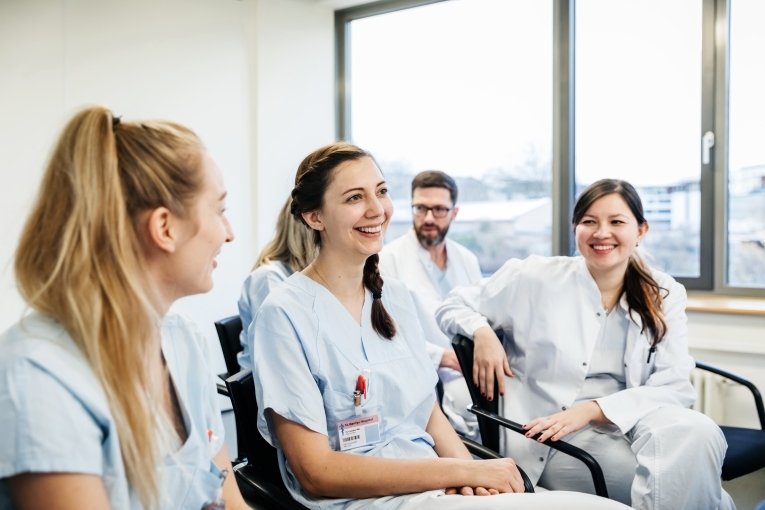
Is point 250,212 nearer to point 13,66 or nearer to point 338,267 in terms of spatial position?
point 13,66

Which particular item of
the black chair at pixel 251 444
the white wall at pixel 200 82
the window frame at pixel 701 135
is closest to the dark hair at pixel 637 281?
the black chair at pixel 251 444

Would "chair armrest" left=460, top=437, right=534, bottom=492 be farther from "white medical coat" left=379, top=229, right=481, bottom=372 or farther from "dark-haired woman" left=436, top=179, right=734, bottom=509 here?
"white medical coat" left=379, top=229, right=481, bottom=372

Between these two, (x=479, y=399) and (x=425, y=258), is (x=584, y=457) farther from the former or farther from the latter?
(x=425, y=258)

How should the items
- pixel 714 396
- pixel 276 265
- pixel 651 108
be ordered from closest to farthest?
pixel 276 265 < pixel 714 396 < pixel 651 108

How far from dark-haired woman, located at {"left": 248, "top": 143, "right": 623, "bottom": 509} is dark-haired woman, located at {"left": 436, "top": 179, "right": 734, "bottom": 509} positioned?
0.44m

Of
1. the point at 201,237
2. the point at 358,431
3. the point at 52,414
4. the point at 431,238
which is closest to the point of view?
the point at 52,414

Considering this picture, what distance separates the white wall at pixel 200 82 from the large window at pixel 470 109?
14.2 inches

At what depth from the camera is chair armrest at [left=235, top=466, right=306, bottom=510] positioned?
4.39 feet

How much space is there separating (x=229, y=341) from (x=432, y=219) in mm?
1234

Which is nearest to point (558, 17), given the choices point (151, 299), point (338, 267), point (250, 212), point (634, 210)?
point (634, 210)

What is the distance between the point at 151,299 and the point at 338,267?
2.26 ft

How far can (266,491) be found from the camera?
1.39m

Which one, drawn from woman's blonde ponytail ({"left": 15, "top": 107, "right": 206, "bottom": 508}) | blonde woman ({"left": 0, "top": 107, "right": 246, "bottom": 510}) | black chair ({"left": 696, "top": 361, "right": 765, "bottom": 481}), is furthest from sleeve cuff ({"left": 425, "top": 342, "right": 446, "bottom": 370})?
woman's blonde ponytail ({"left": 15, "top": 107, "right": 206, "bottom": 508})

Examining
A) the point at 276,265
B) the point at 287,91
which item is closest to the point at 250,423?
the point at 276,265
